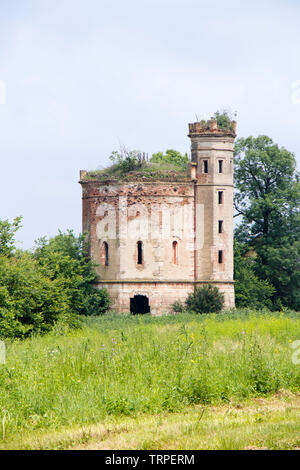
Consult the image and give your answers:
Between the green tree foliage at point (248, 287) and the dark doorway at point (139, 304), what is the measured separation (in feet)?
18.9

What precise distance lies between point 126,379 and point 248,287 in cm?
3791

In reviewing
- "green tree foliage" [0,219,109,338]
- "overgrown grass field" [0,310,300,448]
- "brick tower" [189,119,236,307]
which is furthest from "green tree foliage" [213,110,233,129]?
"overgrown grass field" [0,310,300,448]

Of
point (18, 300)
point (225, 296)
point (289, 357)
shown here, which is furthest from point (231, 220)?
point (289, 357)

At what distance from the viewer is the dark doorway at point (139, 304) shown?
158 ft

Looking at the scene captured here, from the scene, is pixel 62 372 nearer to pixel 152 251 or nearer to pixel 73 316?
pixel 73 316

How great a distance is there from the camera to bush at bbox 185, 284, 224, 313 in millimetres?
45469

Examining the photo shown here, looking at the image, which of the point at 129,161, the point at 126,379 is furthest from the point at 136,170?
the point at 126,379

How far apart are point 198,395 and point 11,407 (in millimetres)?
2873

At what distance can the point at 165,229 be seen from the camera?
4741cm

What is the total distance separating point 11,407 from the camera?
11.4 metres

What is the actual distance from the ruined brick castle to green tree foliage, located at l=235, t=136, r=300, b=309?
4.52 meters

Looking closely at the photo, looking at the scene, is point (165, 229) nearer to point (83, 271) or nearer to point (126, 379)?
point (83, 271)

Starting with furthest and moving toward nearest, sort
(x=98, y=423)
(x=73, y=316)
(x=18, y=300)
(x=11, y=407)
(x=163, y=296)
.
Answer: (x=163, y=296) → (x=73, y=316) → (x=18, y=300) → (x=11, y=407) → (x=98, y=423)

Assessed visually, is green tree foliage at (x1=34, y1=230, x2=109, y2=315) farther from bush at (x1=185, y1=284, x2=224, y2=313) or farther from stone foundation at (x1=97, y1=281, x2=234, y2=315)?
bush at (x1=185, y1=284, x2=224, y2=313)
